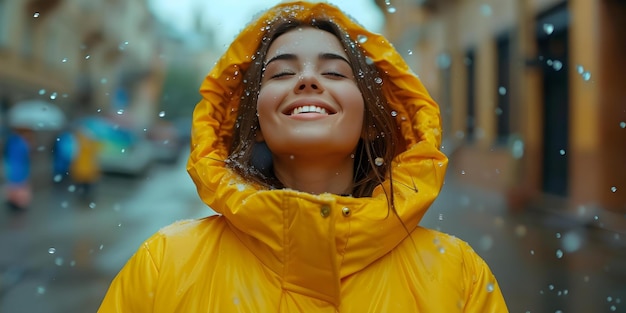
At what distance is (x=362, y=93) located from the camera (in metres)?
1.65

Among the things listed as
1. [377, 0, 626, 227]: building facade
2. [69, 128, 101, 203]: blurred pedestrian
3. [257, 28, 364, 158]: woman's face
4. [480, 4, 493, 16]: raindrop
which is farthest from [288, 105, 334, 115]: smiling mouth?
[480, 4, 493, 16]: raindrop

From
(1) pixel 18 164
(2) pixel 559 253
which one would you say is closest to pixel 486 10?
(2) pixel 559 253

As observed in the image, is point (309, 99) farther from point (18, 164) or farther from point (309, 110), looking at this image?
point (18, 164)

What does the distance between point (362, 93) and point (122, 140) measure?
513 inches

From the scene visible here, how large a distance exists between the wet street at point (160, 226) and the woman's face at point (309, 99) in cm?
284

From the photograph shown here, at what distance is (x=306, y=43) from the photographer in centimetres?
164

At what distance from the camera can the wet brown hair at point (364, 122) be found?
1.65 metres

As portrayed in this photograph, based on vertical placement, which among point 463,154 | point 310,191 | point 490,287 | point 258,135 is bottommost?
point 463,154

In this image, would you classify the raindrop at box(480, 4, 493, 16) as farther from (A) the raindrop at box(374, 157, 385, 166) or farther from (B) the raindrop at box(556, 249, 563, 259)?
(A) the raindrop at box(374, 157, 385, 166)

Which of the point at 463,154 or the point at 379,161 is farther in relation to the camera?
the point at 463,154

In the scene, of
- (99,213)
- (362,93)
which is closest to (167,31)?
(99,213)

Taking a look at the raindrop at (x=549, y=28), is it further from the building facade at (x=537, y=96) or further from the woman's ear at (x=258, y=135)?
the woman's ear at (x=258, y=135)

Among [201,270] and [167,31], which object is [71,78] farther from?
[201,270]

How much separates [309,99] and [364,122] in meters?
0.22
